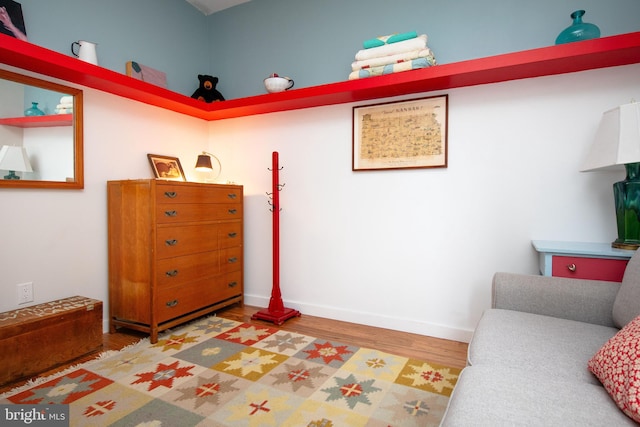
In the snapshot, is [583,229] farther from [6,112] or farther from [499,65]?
[6,112]

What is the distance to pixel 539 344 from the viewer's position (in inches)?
50.2

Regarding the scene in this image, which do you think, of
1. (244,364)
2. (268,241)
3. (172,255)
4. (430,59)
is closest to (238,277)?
(268,241)

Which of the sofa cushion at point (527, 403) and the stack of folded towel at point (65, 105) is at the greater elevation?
the stack of folded towel at point (65, 105)

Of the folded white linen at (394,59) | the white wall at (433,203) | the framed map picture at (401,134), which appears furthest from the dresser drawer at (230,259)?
the folded white linen at (394,59)

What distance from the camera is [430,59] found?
2279mm

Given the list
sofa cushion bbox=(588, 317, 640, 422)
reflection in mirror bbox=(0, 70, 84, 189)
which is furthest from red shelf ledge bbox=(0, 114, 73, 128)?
sofa cushion bbox=(588, 317, 640, 422)

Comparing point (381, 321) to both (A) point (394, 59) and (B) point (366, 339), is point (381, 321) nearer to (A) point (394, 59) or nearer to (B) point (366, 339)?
(B) point (366, 339)

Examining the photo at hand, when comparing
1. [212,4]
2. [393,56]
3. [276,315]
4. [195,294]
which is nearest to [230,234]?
[195,294]

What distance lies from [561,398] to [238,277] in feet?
8.50

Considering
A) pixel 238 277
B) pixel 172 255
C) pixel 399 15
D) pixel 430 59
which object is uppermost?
pixel 399 15

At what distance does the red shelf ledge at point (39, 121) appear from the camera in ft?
6.58

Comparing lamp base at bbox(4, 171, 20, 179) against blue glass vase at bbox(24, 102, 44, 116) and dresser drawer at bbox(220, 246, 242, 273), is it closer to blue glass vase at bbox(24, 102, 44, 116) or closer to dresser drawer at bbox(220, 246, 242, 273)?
blue glass vase at bbox(24, 102, 44, 116)

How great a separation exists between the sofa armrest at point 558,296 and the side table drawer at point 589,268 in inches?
5.5

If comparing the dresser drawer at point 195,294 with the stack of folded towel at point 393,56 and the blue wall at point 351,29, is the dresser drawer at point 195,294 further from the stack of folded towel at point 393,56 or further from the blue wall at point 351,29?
the stack of folded towel at point 393,56
